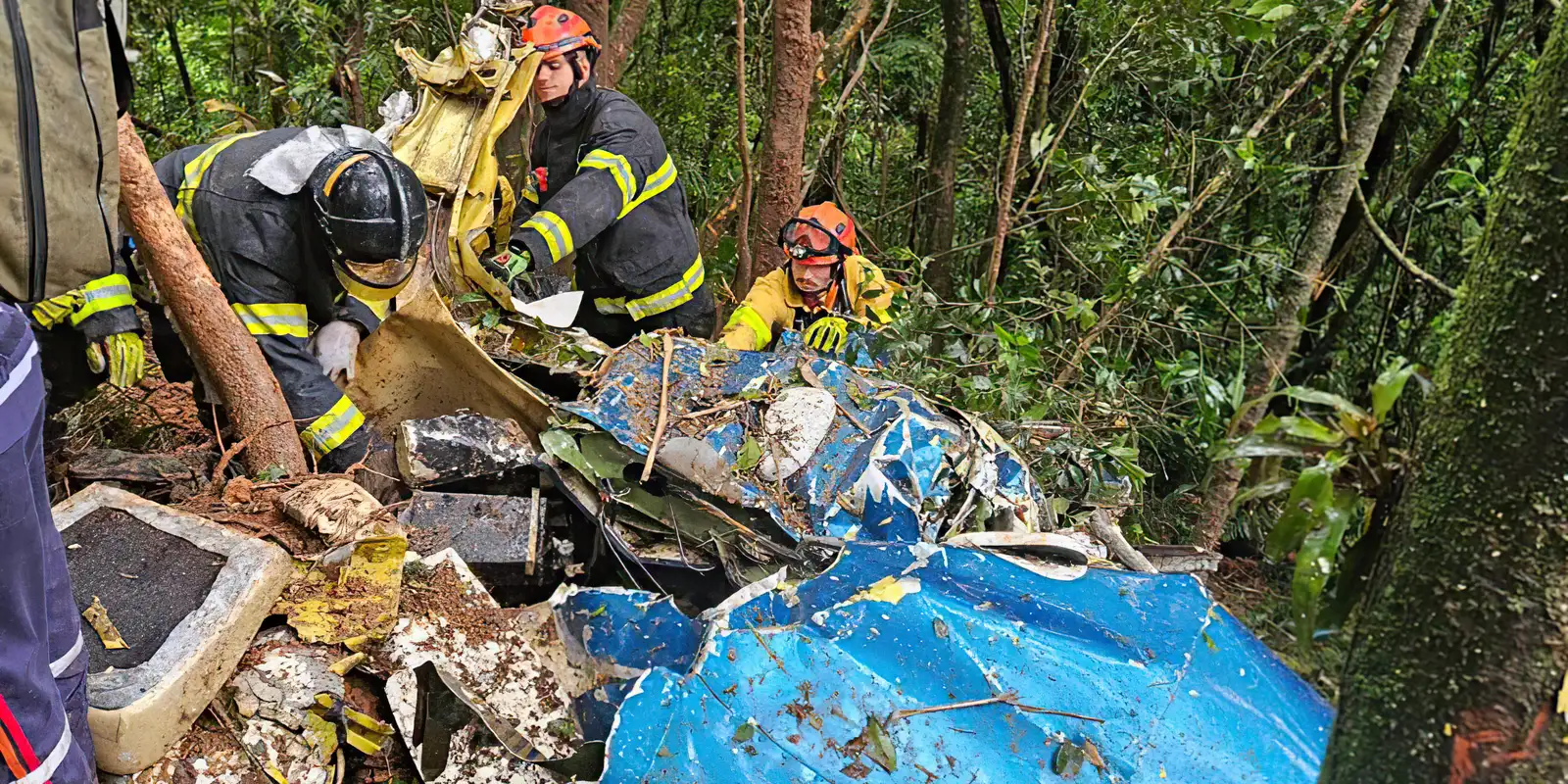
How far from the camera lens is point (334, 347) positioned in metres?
2.98

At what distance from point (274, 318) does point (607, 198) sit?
60.6 inches

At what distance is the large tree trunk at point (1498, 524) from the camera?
793 mm

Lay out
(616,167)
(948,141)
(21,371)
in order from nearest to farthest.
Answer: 1. (21,371)
2. (616,167)
3. (948,141)

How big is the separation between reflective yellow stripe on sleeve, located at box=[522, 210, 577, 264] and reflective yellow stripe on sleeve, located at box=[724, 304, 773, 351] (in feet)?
2.68

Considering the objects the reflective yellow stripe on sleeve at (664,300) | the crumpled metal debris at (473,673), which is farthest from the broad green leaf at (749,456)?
the reflective yellow stripe on sleeve at (664,300)

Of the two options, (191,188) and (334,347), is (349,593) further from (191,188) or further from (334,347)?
(191,188)

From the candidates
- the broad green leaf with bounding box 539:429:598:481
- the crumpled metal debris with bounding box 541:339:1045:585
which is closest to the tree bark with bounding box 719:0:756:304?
the crumpled metal debris with bounding box 541:339:1045:585

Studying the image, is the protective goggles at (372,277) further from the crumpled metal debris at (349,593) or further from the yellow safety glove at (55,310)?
the crumpled metal debris at (349,593)

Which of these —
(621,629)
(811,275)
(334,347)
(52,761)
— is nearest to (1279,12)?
(811,275)

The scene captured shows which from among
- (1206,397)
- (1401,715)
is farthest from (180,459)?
(1206,397)

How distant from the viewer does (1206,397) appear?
13.3ft

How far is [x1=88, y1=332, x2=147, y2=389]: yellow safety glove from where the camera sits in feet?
9.02

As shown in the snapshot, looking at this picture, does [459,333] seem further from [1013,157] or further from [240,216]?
[1013,157]

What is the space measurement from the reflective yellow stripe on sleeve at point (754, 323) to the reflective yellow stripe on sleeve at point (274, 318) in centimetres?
184
